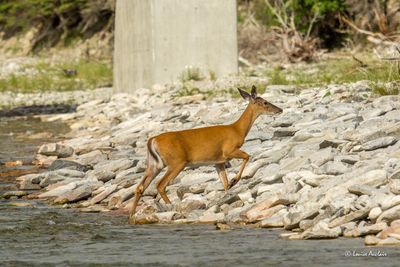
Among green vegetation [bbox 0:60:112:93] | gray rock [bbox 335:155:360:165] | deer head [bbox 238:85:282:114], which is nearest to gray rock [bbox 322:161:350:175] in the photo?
gray rock [bbox 335:155:360:165]

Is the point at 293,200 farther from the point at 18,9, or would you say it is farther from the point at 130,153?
the point at 18,9

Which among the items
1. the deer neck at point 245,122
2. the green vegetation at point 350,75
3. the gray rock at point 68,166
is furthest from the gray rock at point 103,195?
the green vegetation at point 350,75

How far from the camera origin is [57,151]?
61.7ft

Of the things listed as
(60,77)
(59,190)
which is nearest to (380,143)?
(59,190)

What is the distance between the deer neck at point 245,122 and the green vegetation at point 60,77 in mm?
24526

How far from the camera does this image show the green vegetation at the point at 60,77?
127 ft

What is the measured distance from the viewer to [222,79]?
28.6 meters

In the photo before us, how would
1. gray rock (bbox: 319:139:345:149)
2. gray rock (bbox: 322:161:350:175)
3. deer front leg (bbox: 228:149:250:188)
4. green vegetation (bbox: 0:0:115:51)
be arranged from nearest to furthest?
1. gray rock (bbox: 322:161:350:175)
2. deer front leg (bbox: 228:149:250:188)
3. gray rock (bbox: 319:139:345:149)
4. green vegetation (bbox: 0:0:115:51)

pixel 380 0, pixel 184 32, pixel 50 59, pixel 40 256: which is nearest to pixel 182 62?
pixel 184 32

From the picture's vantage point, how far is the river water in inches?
380

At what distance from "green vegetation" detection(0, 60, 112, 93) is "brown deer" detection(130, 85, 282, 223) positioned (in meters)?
25.3

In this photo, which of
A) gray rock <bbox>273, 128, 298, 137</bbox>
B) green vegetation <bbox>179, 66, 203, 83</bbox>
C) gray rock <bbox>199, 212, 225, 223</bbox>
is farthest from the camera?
green vegetation <bbox>179, 66, 203, 83</bbox>

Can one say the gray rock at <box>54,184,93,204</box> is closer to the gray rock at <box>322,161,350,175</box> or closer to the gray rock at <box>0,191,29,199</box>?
the gray rock at <box>0,191,29,199</box>

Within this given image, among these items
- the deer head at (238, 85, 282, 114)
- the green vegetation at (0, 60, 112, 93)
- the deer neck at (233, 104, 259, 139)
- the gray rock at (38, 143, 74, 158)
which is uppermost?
the deer head at (238, 85, 282, 114)
